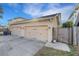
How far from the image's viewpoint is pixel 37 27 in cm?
194

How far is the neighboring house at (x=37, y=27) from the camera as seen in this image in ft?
6.26

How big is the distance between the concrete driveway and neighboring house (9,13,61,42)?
0.23ft

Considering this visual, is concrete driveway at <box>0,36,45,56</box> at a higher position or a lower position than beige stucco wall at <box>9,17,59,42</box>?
lower

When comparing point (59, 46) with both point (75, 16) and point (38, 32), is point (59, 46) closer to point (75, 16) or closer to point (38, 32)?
point (38, 32)

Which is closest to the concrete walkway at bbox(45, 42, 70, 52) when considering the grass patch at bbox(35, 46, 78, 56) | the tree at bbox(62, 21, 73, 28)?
the grass patch at bbox(35, 46, 78, 56)

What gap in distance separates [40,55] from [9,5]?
29.0 inches

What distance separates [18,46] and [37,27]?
0.34 metres

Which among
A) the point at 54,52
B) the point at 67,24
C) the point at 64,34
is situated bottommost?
the point at 54,52

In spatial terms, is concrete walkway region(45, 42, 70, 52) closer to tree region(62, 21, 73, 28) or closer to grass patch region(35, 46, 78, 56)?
grass patch region(35, 46, 78, 56)

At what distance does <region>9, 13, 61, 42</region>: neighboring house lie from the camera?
1.91 m

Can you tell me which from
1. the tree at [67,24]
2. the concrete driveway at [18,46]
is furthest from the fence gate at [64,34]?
the concrete driveway at [18,46]

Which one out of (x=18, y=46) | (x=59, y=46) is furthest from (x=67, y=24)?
(x=18, y=46)

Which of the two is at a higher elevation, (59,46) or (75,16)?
(75,16)

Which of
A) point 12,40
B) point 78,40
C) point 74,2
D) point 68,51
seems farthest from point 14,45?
point 74,2
